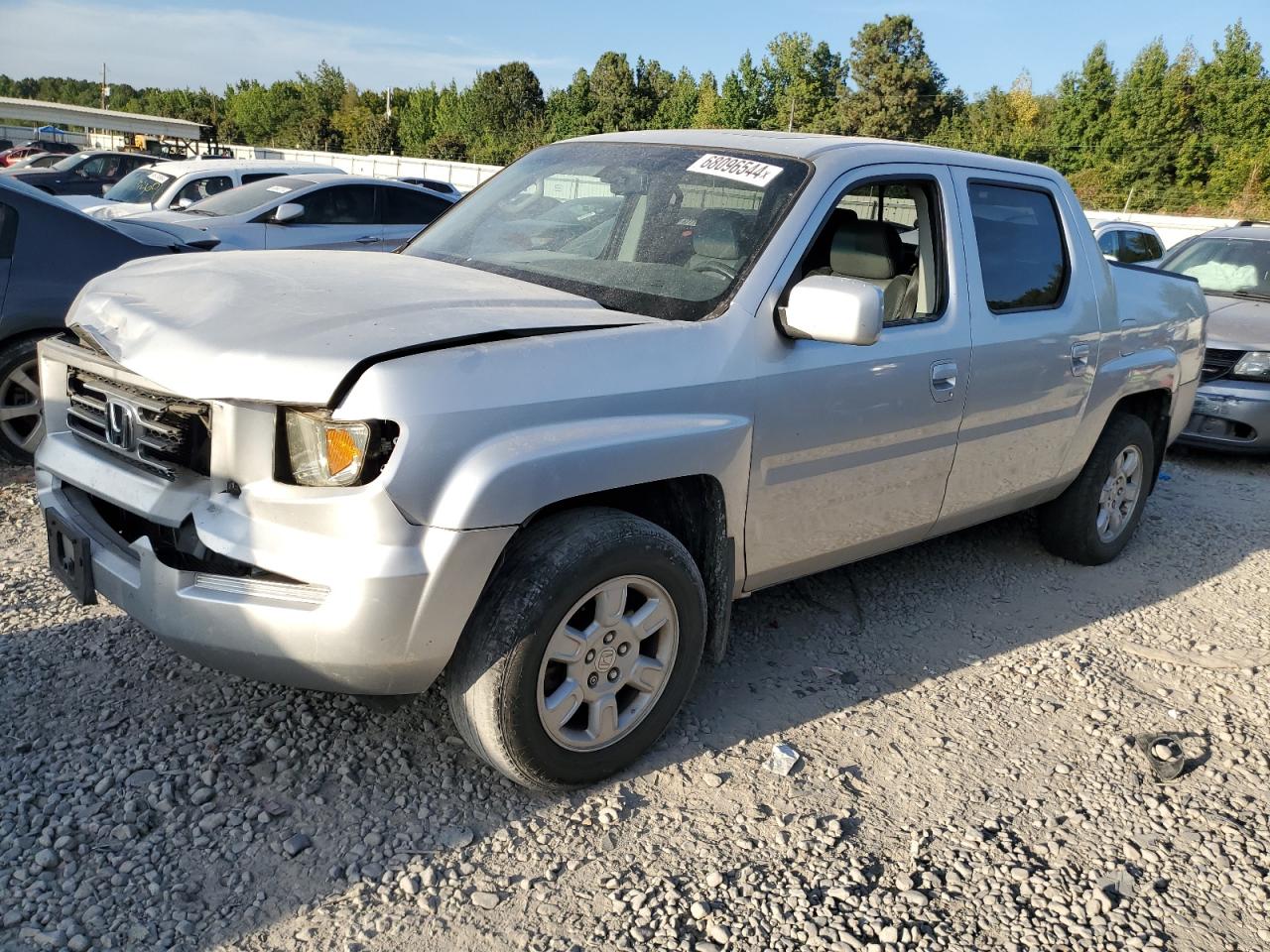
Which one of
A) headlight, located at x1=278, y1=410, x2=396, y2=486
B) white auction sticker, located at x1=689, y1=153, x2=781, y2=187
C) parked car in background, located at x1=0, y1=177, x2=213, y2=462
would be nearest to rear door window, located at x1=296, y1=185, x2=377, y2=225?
parked car in background, located at x1=0, y1=177, x2=213, y2=462

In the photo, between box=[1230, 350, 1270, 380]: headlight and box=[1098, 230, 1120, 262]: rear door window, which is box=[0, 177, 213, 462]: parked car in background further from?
box=[1098, 230, 1120, 262]: rear door window

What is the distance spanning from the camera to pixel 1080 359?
4512 mm

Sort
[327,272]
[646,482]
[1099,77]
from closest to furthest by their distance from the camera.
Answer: [646,482] < [327,272] < [1099,77]

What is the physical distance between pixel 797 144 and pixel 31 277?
13.4 ft

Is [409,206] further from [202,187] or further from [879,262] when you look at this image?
[879,262]

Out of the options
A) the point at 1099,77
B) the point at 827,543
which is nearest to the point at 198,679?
→ the point at 827,543

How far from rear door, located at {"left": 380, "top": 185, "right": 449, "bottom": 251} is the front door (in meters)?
8.13

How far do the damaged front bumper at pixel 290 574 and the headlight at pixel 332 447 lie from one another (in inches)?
1.8

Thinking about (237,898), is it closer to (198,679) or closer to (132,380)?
(198,679)

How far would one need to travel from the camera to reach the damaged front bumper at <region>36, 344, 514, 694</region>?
2.48 metres

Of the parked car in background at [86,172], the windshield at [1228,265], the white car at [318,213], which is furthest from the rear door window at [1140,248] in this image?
the parked car in background at [86,172]

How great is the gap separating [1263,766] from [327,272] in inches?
136

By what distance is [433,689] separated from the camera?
11.4 ft

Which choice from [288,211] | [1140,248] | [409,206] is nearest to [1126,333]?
[288,211]
